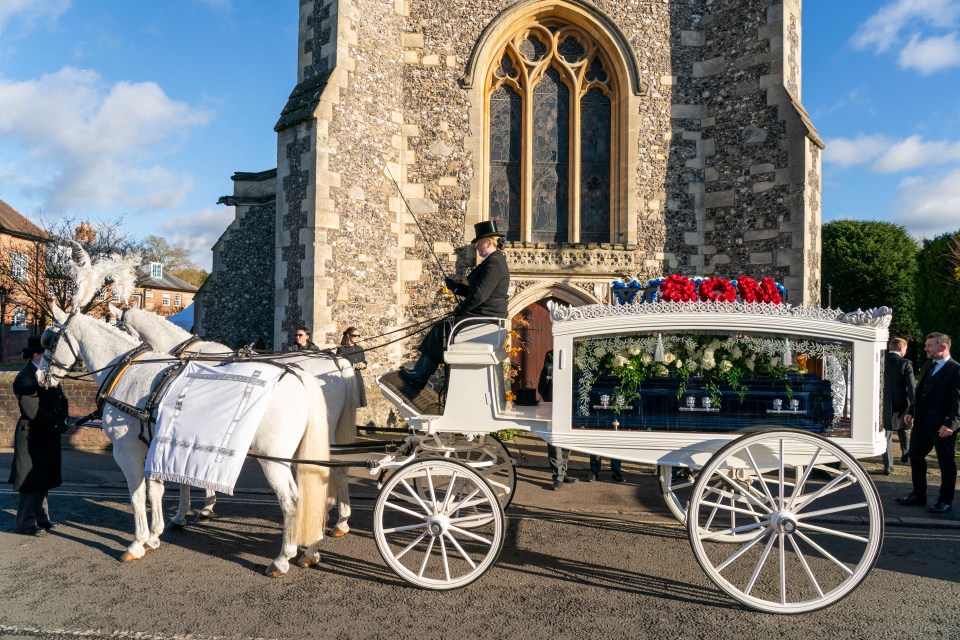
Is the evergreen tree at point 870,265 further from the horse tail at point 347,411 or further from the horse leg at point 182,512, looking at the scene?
the horse leg at point 182,512

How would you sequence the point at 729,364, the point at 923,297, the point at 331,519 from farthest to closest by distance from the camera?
the point at 923,297 < the point at 331,519 < the point at 729,364

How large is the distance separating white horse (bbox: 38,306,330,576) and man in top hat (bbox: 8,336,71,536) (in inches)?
17.9

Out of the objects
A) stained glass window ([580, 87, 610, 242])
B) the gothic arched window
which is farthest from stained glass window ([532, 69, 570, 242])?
stained glass window ([580, 87, 610, 242])

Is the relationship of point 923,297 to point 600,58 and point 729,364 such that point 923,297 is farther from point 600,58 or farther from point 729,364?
point 729,364

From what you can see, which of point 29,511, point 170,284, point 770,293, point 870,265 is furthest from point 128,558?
point 170,284

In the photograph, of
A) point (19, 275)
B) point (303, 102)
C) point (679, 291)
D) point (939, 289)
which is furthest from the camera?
point (19, 275)

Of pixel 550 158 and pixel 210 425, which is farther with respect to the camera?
pixel 550 158

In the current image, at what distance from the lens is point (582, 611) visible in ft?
12.8

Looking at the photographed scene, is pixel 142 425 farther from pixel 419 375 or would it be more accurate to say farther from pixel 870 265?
pixel 870 265

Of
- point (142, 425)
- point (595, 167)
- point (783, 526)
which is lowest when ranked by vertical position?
point (783, 526)

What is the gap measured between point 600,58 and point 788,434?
9.69m

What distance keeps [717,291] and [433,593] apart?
2938mm

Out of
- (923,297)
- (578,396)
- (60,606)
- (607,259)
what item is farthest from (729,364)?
(923,297)

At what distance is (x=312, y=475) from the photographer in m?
4.46
